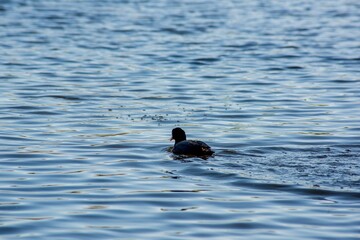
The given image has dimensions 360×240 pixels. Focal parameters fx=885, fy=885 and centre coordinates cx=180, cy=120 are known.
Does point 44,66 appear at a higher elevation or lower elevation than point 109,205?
higher

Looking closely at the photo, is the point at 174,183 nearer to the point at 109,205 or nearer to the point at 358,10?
the point at 109,205

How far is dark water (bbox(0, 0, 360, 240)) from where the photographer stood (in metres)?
9.82

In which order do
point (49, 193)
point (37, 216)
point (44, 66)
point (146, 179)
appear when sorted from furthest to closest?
1. point (44, 66)
2. point (146, 179)
3. point (49, 193)
4. point (37, 216)

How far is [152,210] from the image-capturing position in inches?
398

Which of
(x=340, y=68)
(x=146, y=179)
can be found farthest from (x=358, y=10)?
(x=146, y=179)

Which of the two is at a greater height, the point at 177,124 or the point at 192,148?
the point at 177,124

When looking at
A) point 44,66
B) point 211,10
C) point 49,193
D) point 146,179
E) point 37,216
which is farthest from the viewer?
point 211,10

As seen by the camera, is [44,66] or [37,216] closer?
[37,216]

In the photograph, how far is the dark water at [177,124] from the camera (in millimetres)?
9820

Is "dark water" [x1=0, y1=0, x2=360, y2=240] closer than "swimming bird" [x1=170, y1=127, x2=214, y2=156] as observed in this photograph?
Yes

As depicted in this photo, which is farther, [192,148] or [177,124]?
[177,124]

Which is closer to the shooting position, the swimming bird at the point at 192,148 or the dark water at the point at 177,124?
the dark water at the point at 177,124

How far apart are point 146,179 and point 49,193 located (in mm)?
1409

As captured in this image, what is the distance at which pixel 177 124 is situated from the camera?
1567 centimetres
